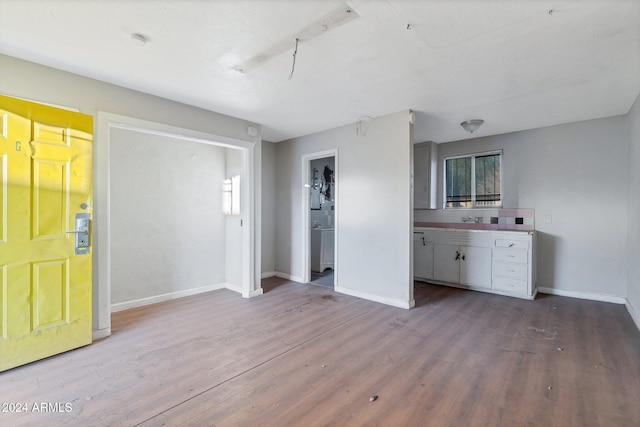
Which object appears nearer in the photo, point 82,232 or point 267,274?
point 82,232

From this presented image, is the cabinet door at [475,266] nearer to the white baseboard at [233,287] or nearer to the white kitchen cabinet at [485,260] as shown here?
the white kitchen cabinet at [485,260]

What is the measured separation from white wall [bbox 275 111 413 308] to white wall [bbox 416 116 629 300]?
2244 millimetres

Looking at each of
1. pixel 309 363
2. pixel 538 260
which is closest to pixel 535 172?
pixel 538 260

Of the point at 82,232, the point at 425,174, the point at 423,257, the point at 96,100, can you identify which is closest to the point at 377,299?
the point at 423,257

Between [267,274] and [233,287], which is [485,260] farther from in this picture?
[233,287]

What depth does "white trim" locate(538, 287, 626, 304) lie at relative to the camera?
12.7 feet

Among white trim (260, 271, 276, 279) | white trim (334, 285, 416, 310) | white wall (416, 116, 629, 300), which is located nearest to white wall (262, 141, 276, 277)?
white trim (260, 271, 276, 279)

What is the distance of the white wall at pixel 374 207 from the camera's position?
12.1 ft

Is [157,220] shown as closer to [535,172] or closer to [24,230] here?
[24,230]

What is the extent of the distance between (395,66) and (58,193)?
306 centimetres

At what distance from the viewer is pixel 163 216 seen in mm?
4016

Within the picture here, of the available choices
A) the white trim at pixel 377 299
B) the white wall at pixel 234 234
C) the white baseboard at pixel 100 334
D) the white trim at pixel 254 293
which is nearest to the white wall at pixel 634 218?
the white trim at pixel 377 299

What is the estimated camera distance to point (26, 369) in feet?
7.31

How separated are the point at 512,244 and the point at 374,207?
80.3 inches
